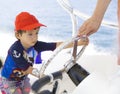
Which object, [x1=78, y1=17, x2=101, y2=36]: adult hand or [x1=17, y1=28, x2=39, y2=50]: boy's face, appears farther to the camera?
[x1=17, y1=28, x2=39, y2=50]: boy's face

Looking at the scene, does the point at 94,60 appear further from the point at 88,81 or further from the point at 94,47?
the point at 94,47

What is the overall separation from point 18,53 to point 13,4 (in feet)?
14.0

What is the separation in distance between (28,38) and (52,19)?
3.69m

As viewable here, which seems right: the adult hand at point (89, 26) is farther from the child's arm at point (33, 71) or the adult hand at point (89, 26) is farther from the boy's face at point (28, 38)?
the boy's face at point (28, 38)

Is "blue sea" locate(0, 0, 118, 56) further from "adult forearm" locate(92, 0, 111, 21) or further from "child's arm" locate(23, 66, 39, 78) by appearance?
"adult forearm" locate(92, 0, 111, 21)

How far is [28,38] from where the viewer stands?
164cm

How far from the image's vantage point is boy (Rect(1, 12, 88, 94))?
1637mm

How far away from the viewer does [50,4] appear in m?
5.68

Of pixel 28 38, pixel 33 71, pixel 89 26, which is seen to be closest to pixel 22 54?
pixel 28 38

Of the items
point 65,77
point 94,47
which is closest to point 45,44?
point 65,77

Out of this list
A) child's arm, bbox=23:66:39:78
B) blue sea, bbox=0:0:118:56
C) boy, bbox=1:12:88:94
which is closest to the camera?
child's arm, bbox=23:66:39:78

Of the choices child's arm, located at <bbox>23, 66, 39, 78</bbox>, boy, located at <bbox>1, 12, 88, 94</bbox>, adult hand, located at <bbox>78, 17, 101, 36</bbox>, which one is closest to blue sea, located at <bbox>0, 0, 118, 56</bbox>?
boy, located at <bbox>1, 12, 88, 94</bbox>

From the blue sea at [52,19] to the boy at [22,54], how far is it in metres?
2.22

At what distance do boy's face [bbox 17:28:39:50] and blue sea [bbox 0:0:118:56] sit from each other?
7.51 ft
